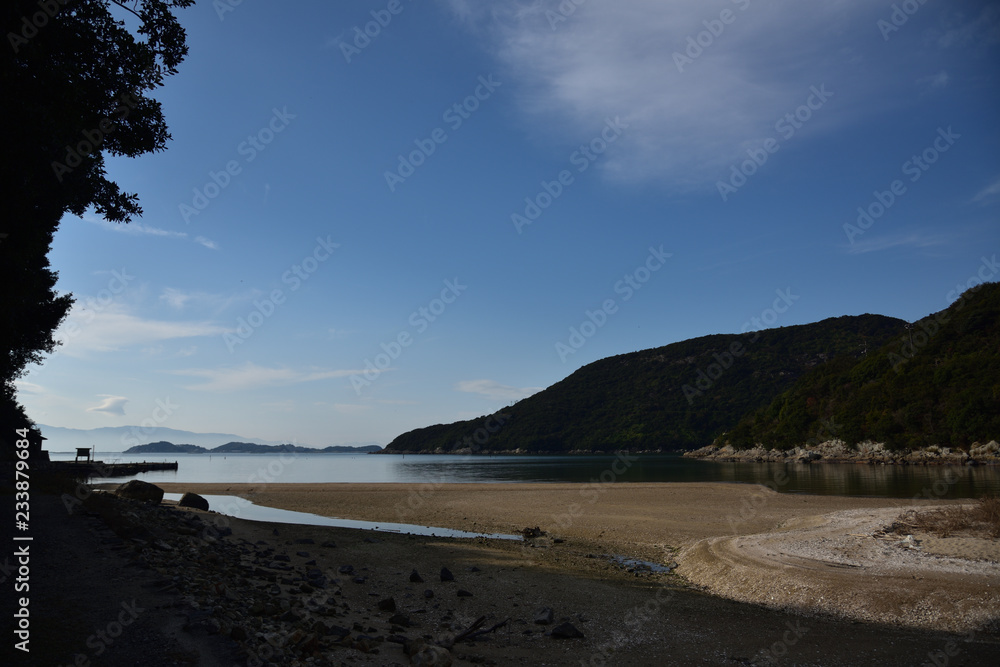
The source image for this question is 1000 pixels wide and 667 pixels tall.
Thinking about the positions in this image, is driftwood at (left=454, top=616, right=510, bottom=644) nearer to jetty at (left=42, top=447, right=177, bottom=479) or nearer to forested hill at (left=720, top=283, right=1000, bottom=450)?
jetty at (left=42, top=447, right=177, bottom=479)

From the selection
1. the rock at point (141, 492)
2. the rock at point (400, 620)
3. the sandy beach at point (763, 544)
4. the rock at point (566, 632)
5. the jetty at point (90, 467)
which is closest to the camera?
the rock at point (566, 632)

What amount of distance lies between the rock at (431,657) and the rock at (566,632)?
275 centimetres

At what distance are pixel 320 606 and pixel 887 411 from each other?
103 metres

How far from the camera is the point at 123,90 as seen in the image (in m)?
8.97

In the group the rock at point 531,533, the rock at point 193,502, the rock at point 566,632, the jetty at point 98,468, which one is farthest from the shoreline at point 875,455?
the jetty at point 98,468

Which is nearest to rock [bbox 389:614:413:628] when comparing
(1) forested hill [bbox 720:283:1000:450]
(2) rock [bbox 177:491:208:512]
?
(2) rock [bbox 177:491:208:512]

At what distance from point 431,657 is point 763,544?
13089mm

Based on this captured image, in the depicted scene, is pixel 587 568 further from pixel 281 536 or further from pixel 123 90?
pixel 123 90

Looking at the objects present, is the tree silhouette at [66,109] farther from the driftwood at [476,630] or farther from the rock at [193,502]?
the rock at [193,502]

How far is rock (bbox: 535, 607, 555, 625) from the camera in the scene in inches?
428

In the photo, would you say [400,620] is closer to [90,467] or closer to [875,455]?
[90,467]

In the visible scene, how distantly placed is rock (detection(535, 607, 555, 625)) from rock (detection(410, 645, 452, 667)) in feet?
10.3

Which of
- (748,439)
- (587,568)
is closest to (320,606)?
(587,568)

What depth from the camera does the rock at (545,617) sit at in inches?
428
